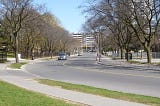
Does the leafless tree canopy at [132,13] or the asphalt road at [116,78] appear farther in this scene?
the leafless tree canopy at [132,13]

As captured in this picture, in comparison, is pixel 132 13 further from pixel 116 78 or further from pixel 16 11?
pixel 116 78

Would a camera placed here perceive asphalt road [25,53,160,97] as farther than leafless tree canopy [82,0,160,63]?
No

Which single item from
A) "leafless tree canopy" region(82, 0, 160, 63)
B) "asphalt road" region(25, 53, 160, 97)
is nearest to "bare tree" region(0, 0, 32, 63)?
"leafless tree canopy" region(82, 0, 160, 63)

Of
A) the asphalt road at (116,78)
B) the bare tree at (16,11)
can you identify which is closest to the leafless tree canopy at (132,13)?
the bare tree at (16,11)

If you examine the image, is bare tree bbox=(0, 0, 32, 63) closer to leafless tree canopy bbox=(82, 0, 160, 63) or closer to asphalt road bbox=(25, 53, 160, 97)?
leafless tree canopy bbox=(82, 0, 160, 63)

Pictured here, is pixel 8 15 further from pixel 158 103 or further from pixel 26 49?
pixel 158 103

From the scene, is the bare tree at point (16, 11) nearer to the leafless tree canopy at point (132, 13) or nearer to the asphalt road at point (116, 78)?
the leafless tree canopy at point (132, 13)

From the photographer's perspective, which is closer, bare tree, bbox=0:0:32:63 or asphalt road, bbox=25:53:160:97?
asphalt road, bbox=25:53:160:97

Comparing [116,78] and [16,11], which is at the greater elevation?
[16,11]

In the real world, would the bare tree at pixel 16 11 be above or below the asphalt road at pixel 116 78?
above

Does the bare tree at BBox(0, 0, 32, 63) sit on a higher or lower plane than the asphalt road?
higher

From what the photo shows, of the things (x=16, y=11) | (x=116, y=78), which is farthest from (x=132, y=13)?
(x=116, y=78)

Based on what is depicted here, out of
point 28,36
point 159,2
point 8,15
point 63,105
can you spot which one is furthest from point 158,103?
point 28,36

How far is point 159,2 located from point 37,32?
175 feet
